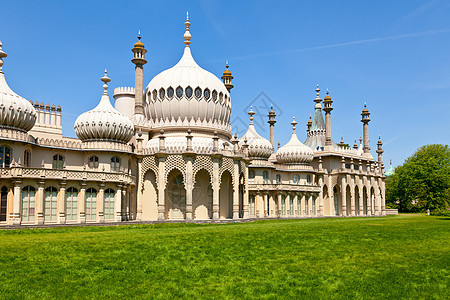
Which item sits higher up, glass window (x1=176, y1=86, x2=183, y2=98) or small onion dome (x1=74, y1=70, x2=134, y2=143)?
glass window (x1=176, y1=86, x2=183, y2=98)

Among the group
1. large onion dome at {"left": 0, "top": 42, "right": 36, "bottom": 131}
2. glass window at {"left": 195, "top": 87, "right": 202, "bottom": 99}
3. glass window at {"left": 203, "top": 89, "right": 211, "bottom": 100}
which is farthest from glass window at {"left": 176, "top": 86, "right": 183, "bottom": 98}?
large onion dome at {"left": 0, "top": 42, "right": 36, "bottom": 131}

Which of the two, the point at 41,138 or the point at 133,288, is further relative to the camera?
the point at 41,138

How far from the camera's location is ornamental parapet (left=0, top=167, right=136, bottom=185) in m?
35.1

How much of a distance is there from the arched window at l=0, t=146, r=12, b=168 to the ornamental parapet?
1.23 m

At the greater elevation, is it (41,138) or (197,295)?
(41,138)

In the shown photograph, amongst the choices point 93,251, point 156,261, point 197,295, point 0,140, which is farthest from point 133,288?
point 0,140

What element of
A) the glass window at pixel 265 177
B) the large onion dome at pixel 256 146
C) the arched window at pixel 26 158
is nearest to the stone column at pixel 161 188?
the arched window at pixel 26 158

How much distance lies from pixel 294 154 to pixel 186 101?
2378cm

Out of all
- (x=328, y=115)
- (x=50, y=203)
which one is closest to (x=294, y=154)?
(x=328, y=115)

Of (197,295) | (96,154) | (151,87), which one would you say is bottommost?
(197,295)

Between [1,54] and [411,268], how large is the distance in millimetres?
36944

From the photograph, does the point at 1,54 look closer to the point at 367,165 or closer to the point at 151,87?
the point at 151,87

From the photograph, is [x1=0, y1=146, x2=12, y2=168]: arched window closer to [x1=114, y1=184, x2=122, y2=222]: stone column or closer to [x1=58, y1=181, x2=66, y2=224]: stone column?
[x1=58, y1=181, x2=66, y2=224]: stone column

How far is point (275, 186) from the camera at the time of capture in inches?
2430
